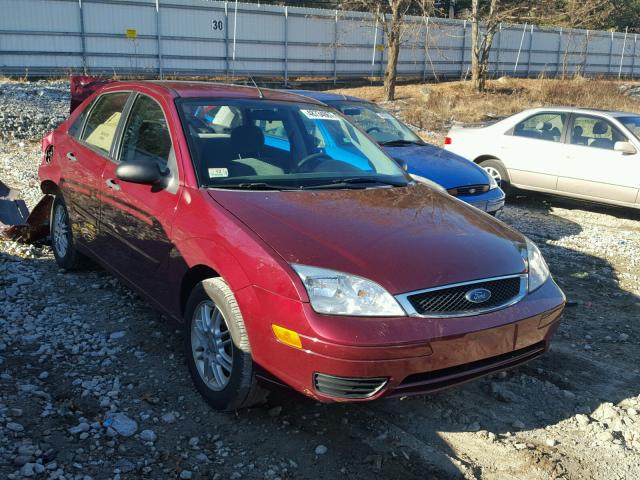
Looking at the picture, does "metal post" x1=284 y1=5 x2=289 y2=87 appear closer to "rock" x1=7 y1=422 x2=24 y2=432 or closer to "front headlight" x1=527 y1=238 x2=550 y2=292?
"front headlight" x1=527 y1=238 x2=550 y2=292

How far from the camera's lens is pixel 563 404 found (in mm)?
3934

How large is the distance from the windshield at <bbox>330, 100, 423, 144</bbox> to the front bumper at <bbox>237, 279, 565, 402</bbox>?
549cm

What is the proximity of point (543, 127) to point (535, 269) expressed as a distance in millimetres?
6887

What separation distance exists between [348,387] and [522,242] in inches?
61.4

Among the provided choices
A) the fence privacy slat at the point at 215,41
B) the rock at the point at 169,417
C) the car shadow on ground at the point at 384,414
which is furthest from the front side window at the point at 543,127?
the fence privacy slat at the point at 215,41

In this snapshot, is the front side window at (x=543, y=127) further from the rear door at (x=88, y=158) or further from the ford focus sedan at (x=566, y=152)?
the rear door at (x=88, y=158)

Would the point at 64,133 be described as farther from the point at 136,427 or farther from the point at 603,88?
the point at 603,88

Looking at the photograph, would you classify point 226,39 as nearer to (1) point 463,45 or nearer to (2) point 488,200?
(1) point 463,45

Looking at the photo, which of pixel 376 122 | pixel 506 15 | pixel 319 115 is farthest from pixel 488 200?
pixel 506 15

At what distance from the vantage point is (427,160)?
7.98m

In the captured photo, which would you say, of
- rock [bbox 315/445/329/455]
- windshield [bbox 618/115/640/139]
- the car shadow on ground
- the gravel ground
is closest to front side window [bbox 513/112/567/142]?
windshield [bbox 618/115/640/139]

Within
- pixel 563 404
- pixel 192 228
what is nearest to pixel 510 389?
pixel 563 404

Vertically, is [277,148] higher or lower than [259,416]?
higher

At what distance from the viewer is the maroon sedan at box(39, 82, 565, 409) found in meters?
3.10
